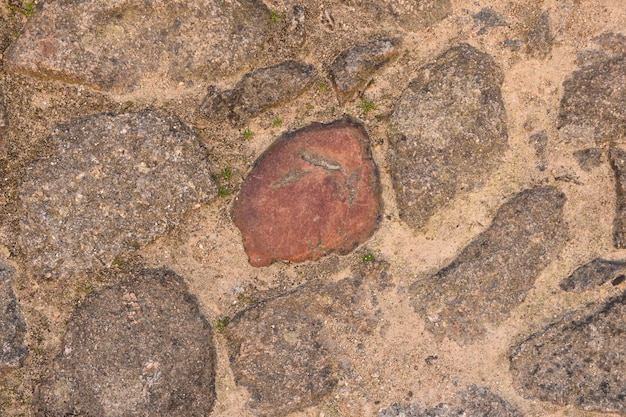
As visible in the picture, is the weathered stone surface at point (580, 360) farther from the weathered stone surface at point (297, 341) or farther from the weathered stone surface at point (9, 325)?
the weathered stone surface at point (9, 325)

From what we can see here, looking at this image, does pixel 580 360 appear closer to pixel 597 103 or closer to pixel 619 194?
pixel 619 194

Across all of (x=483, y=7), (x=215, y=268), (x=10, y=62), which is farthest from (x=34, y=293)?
(x=483, y=7)

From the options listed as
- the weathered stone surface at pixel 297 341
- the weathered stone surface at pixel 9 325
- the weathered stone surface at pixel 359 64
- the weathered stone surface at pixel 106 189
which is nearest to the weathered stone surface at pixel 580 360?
the weathered stone surface at pixel 297 341

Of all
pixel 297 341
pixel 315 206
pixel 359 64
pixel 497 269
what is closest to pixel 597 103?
pixel 497 269

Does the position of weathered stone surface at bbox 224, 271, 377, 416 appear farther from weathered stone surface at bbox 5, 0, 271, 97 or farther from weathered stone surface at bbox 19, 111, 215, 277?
weathered stone surface at bbox 5, 0, 271, 97

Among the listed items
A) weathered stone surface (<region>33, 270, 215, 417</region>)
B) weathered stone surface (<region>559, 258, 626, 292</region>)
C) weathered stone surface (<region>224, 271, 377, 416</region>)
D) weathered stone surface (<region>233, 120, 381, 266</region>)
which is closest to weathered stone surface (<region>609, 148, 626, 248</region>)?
weathered stone surface (<region>559, 258, 626, 292</region>)

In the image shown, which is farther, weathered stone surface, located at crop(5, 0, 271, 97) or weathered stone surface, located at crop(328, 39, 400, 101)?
weathered stone surface, located at crop(328, 39, 400, 101)

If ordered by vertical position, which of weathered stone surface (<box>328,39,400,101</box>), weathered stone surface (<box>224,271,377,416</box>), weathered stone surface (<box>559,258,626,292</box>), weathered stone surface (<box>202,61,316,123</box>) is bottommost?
weathered stone surface (<box>224,271,377,416</box>)
